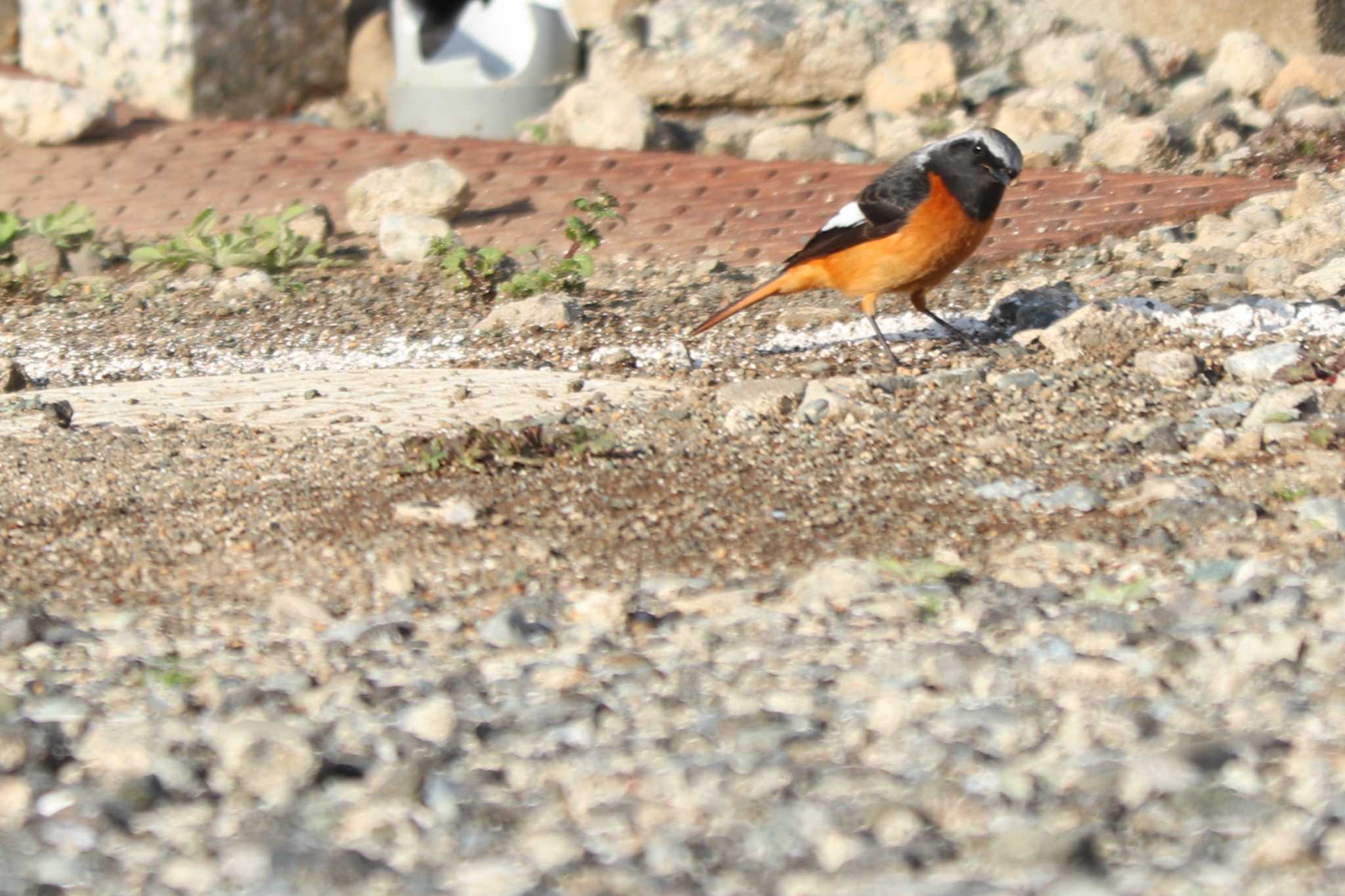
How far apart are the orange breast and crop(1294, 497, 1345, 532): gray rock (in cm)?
180

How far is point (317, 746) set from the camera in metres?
2.91

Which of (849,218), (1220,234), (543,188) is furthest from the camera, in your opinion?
(543,188)

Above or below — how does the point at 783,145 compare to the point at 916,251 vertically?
below

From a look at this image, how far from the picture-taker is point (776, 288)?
5566 mm

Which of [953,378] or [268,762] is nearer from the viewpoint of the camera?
[268,762]

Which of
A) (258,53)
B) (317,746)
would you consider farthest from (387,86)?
(317,746)

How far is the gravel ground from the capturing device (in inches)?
101

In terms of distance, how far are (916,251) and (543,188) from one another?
3005mm

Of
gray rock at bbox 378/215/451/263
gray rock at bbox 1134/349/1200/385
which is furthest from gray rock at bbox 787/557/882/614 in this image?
gray rock at bbox 378/215/451/263

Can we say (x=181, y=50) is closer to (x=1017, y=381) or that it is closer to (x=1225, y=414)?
(x=1017, y=381)

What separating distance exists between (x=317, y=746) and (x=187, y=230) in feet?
15.3

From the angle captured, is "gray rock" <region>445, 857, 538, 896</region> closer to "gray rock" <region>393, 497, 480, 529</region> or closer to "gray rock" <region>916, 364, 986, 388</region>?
"gray rock" <region>393, 497, 480, 529</region>

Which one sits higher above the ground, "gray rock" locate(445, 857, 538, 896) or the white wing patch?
the white wing patch

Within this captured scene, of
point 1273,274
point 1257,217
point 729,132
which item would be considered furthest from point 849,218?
point 729,132
